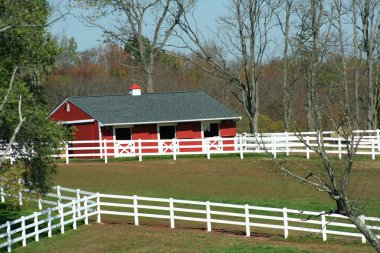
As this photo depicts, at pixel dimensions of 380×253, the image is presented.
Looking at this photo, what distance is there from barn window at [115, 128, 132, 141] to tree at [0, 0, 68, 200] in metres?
24.3

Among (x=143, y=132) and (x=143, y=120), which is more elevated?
(x=143, y=120)

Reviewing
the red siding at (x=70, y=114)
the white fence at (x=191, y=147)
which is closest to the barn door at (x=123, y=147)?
the white fence at (x=191, y=147)

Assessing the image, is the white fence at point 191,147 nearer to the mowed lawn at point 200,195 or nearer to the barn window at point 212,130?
the mowed lawn at point 200,195

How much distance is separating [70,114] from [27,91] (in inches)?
1065

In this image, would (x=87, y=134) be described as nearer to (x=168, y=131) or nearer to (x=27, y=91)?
(x=168, y=131)

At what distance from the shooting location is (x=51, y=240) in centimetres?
2758

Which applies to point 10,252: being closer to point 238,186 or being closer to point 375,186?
point 238,186

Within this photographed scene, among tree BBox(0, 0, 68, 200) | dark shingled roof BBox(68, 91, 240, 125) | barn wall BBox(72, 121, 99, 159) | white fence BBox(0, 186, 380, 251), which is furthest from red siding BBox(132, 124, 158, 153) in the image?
tree BBox(0, 0, 68, 200)

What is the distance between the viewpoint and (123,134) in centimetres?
5156

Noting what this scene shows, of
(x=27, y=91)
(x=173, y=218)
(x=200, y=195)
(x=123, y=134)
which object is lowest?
(x=173, y=218)

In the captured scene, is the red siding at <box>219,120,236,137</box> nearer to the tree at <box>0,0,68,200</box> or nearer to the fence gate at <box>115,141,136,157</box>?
the fence gate at <box>115,141,136,157</box>

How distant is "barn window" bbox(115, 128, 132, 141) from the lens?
51.3 metres

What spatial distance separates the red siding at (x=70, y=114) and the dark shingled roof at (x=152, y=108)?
294 mm

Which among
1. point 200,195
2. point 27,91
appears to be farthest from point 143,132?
point 27,91
